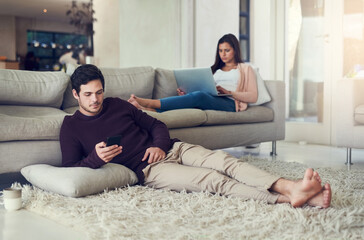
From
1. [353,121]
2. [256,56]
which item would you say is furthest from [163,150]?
[256,56]

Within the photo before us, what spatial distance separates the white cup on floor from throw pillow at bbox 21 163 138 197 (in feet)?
0.61

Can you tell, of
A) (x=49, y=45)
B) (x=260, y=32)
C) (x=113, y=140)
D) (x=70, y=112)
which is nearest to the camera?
(x=113, y=140)

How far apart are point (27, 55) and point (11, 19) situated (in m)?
1.08

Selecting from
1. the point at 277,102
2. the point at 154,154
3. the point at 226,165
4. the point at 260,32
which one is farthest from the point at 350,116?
the point at 260,32

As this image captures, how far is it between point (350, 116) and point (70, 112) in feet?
7.25

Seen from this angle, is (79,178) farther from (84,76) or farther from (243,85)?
(243,85)

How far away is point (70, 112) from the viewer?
3029mm

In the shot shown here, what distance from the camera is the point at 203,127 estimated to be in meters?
3.35

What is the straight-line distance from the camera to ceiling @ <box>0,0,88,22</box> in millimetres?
10259

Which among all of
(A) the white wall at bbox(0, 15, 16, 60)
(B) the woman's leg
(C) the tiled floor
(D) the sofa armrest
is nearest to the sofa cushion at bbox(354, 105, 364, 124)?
Answer: (C) the tiled floor

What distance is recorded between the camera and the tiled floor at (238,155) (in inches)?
63.2

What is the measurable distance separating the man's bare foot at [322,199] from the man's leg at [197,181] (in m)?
0.16

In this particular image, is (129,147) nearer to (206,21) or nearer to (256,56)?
(206,21)

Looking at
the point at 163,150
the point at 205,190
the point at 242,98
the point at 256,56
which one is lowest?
the point at 205,190
